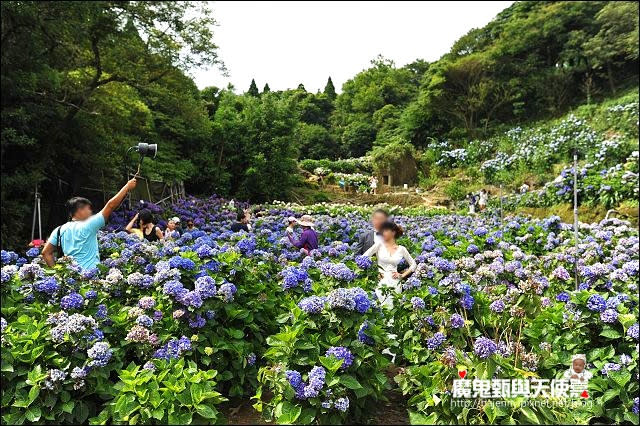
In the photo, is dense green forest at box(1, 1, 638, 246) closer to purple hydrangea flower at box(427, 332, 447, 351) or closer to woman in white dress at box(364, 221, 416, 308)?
woman in white dress at box(364, 221, 416, 308)

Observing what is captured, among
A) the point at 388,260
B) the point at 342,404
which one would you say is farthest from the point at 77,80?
the point at 342,404

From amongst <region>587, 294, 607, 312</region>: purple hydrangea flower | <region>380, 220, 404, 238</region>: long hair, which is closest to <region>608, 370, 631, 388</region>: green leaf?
<region>587, 294, 607, 312</region>: purple hydrangea flower

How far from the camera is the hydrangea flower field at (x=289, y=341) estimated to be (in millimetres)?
1561

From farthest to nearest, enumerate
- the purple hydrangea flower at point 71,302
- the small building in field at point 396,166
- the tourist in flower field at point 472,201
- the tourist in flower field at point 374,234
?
the small building in field at point 396,166 → the tourist in flower field at point 472,201 → the tourist in flower field at point 374,234 → the purple hydrangea flower at point 71,302

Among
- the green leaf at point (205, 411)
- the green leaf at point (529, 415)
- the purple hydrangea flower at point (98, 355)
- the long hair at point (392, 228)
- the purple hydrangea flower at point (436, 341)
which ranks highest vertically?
the long hair at point (392, 228)

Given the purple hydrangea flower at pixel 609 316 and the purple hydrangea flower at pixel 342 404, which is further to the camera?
the purple hydrangea flower at pixel 609 316

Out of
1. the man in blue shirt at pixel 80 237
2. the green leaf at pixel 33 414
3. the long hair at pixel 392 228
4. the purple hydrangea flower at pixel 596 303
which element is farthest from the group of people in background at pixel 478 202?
the green leaf at pixel 33 414

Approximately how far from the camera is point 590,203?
6.83 m

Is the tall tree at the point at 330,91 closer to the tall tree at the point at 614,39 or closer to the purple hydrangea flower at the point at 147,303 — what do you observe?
the tall tree at the point at 614,39

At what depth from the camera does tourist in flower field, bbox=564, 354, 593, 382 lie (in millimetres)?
1650

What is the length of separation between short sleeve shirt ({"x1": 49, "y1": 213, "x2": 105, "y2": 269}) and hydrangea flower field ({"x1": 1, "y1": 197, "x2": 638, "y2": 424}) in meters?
0.23

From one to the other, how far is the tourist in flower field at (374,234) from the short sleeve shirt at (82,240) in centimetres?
165

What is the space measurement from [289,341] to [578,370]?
3.69ft

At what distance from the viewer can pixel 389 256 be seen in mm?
2592
